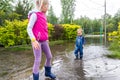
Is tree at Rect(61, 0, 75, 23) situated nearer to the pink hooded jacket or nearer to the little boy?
the little boy

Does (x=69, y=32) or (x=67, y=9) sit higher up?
(x=67, y=9)

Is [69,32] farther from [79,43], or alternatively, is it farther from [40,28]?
[40,28]

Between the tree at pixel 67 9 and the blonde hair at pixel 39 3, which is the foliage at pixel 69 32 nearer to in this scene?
the blonde hair at pixel 39 3

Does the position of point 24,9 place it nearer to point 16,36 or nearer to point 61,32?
point 61,32

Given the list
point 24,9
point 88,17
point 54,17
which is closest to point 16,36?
point 24,9

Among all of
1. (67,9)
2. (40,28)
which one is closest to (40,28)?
(40,28)

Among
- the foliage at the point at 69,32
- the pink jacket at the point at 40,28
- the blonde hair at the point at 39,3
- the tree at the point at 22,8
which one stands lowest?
the foliage at the point at 69,32

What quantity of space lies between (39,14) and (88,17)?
63.7 meters

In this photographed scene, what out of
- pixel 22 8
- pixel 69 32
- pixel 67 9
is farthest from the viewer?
pixel 67 9

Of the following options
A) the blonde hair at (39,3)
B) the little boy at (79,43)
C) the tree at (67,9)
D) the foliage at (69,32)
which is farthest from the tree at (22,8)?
the blonde hair at (39,3)

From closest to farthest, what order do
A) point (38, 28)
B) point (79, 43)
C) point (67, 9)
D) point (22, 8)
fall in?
point (38, 28), point (79, 43), point (22, 8), point (67, 9)

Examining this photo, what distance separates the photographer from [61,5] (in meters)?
53.2

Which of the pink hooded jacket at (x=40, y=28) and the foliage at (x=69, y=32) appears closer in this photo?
the pink hooded jacket at (x=40, y=28)

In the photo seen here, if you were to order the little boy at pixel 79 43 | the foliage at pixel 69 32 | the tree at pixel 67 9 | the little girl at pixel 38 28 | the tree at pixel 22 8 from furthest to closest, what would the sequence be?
the tree at pixel 67 9
the tree at pixel 22 8
the foliage at pixel 69 32
the little boy at pixel 79 43
the little girl at pixel 38 28
